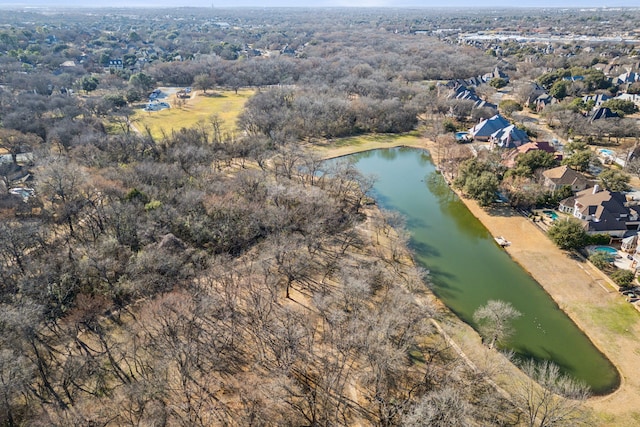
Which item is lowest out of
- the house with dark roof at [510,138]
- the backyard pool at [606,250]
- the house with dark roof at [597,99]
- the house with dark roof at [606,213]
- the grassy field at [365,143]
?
the backyard pool at [606,250]

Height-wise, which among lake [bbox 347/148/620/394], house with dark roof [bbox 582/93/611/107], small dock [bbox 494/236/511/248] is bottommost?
lake [bbox 347/148/620/394]

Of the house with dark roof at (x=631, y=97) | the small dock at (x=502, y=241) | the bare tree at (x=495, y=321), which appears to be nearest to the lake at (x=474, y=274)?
the small dock at (x=502, y=241)

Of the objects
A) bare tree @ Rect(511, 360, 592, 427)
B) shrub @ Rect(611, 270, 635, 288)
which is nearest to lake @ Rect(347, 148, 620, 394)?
bare tree @ Rect(511, 360, 592, 427)

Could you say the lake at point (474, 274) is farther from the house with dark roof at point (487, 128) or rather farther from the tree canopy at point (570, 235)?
the house with dark roof at point (487, 128)

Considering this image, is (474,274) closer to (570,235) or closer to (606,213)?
(570,235)

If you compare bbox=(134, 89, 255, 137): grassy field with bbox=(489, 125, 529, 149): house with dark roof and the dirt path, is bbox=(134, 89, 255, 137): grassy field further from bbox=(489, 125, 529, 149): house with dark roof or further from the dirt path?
the dirt path

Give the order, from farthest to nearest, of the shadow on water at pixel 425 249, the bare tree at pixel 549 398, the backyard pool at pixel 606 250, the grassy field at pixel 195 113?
the grassy field at pixel 195 113
the shadow on water at pixel 425 249
the backyard pool at pixel 606 250
the bare tree at pixel 549 398

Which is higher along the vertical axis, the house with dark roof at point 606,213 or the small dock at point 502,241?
the house with dark roof at point 606,213
